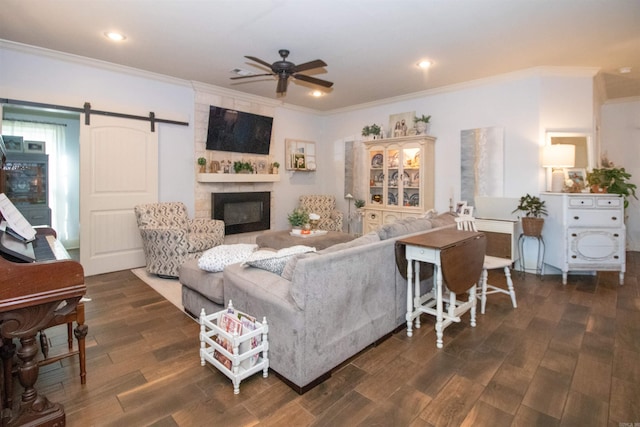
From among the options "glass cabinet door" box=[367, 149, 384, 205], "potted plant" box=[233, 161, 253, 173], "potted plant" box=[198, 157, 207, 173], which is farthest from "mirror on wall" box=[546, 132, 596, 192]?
"potted plant" box=[198, 157, 207, 173]

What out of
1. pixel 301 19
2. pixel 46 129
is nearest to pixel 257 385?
pixel 301 19

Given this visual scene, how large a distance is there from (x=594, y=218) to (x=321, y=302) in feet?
12.0

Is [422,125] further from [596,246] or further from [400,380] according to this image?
[400,380]

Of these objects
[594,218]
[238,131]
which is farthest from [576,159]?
[238,131]

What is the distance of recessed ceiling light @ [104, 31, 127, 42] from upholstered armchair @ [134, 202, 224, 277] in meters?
1.84

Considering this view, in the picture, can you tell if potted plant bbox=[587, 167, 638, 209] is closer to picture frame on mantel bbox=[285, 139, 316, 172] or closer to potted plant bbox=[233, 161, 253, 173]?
picture frame on mantel bbox=[285, 139, 316, 172]

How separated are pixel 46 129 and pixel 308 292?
5.95 m

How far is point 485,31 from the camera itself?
10.3 feet

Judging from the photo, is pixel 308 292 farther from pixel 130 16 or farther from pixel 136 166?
pixel 136 166

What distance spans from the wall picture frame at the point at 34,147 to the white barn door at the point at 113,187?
210 cm

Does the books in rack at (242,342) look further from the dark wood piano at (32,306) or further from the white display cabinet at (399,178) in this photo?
the white display cabinet at (399,178)

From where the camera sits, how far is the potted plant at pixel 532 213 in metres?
3.97

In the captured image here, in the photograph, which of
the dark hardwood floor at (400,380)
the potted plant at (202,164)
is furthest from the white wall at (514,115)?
the potted plant at (202,164)

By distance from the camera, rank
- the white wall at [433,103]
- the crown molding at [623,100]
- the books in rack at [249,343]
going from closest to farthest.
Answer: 1. the books in rack at [249,343]
2. the white wall at [433,103]
3. the crown molding at [623,100]
